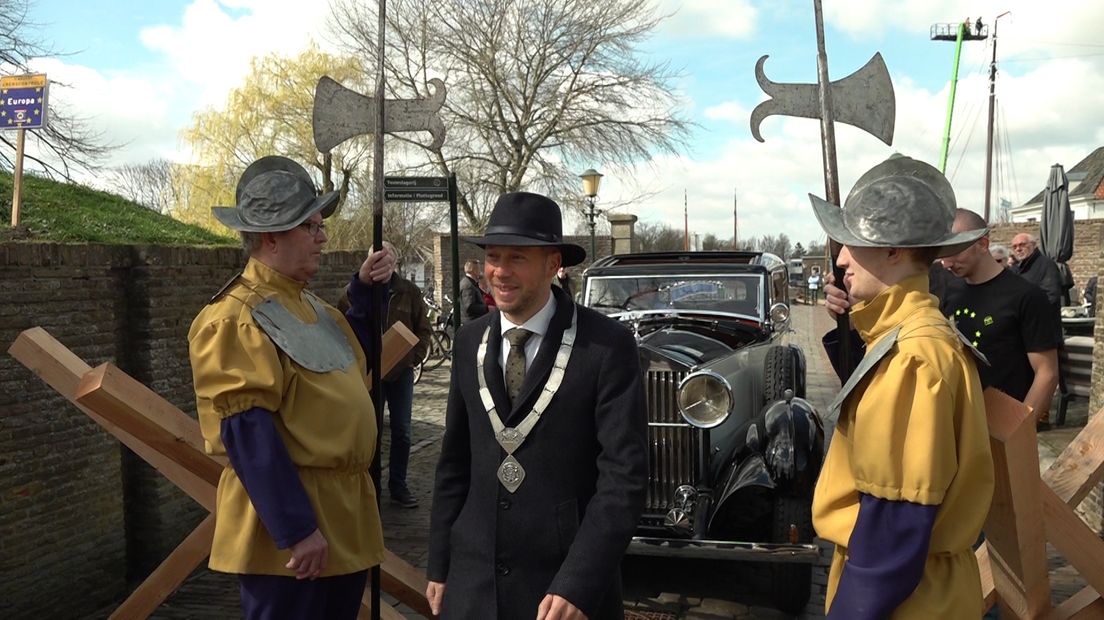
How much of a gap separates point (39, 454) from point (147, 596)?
1302 mm

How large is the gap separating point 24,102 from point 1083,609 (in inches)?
355

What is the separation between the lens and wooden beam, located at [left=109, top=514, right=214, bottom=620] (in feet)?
10.2

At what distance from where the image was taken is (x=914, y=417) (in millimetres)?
1721

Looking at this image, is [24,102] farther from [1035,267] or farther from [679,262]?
[1035,267]

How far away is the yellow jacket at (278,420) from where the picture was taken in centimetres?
223

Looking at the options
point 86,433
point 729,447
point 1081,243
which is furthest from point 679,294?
point 1081,243

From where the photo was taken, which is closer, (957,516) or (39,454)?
(957,516)

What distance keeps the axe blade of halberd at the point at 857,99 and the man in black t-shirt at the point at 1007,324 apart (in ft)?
2.29

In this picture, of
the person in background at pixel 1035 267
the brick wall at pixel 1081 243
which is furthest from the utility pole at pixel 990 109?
the person in background at pixel 1035 267

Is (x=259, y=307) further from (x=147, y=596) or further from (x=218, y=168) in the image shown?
(x=218, y=168)

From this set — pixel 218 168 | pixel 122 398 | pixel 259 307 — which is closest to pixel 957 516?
pixel 259 307

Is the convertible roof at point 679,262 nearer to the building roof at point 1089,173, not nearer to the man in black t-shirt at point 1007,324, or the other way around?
the man in black t-shirt at point 1007,324

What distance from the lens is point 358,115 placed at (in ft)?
10.9

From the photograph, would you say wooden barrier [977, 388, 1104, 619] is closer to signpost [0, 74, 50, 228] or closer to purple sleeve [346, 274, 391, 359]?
purple sleeve [346, 274, 391, 359]
